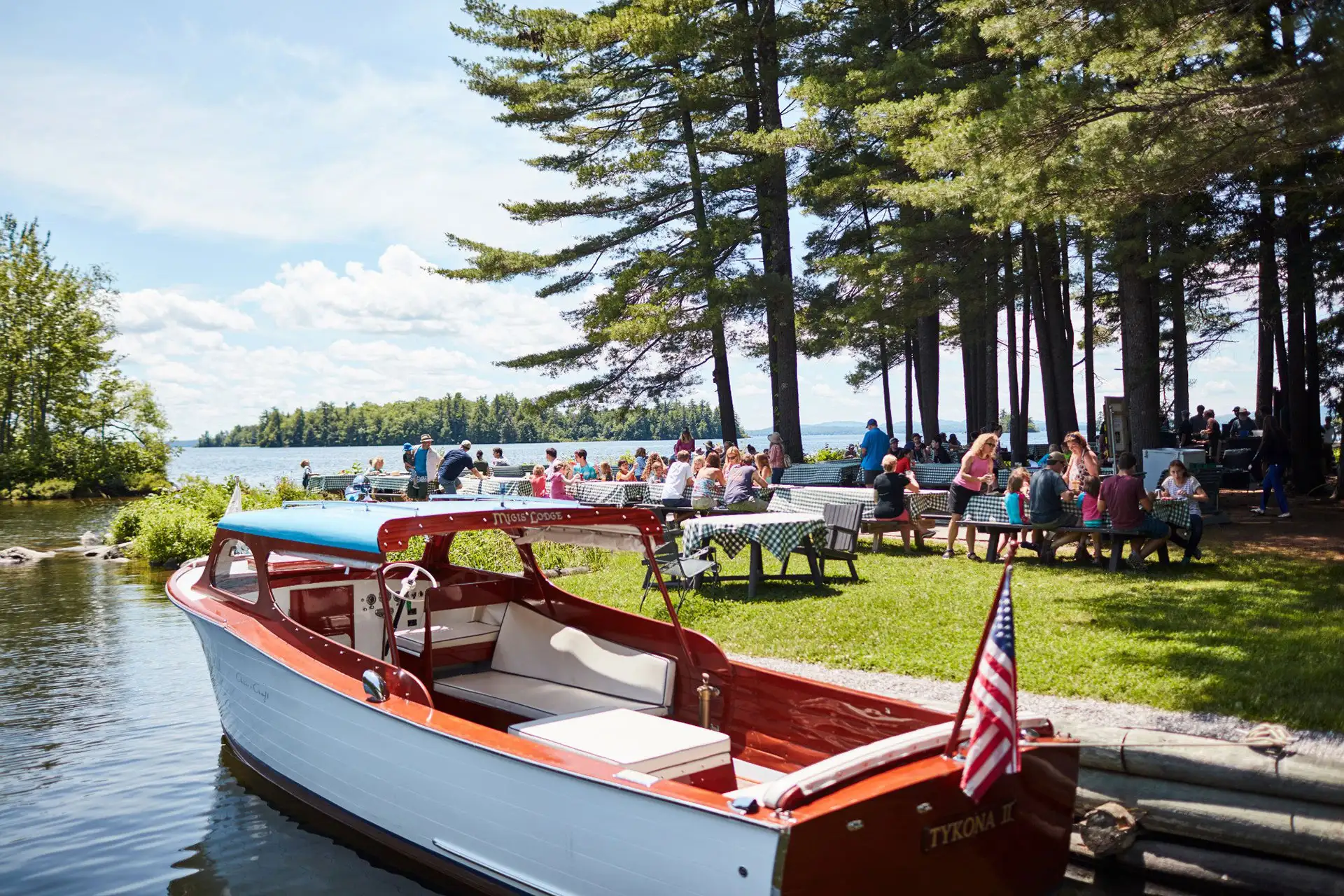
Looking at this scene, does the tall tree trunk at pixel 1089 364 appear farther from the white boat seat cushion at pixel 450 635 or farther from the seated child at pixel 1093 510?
the white boat seat cushion at pixel 450 635

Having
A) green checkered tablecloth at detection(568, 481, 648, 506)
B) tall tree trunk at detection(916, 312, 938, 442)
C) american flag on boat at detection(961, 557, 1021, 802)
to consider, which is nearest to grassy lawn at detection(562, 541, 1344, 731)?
american flag on boat at detection(961, 557, 1021, 802)

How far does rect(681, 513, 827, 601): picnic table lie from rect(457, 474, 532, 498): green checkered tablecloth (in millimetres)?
9711

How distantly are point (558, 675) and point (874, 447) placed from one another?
9062mm

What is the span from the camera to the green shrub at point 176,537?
19.4 meters

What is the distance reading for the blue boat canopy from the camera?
235 inches

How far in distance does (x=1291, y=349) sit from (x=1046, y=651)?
13.3 metres

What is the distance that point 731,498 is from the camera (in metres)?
14.7

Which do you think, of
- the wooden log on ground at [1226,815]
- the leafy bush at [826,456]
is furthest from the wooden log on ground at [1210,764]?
the leafy bush at [826,456]

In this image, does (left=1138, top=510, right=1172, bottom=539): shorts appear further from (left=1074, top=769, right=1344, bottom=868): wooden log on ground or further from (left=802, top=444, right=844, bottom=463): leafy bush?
(left=802, top=444, right=844, bottom=463): leafy bush

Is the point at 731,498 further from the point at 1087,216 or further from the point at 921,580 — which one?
the point at 1087,216

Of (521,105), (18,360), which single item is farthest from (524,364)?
(18,360)

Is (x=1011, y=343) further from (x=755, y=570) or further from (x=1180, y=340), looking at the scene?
(x=755, y=570)

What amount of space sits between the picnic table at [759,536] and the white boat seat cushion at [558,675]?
367cm

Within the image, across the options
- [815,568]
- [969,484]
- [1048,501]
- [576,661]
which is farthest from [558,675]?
[969,484]
